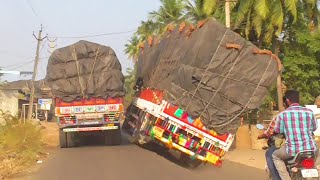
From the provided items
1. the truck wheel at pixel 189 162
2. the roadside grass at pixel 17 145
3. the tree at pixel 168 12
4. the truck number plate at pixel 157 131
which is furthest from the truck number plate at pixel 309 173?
the tree at pixel 168 12

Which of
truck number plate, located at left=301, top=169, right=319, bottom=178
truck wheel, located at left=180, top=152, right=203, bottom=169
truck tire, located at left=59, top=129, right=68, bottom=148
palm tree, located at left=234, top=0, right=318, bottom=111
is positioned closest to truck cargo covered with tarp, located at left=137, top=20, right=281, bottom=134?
truck wheel, located at left=180, top=152, right=203, bottom=169

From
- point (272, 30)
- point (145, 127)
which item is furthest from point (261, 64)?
point (272, 30)

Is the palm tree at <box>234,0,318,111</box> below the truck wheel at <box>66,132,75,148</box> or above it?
above

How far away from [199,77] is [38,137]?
713 cm

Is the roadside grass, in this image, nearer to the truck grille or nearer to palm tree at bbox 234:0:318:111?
the truck grille

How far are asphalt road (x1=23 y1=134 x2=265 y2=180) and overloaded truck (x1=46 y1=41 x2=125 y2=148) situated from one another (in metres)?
1.14

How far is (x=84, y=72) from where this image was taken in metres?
16.8

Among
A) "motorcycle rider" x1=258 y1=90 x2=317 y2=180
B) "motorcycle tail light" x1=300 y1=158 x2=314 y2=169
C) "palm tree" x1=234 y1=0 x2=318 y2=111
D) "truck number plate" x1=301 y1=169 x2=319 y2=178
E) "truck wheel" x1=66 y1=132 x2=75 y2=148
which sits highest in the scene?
"palm tree" x1=234 y1=0 x2=318 y2=111

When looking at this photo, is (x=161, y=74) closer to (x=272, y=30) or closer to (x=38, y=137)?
(x=38, y=137)

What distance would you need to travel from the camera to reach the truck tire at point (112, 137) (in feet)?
57.1

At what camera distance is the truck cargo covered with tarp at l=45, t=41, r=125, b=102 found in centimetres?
1631

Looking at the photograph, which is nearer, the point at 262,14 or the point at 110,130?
the point at 110,130

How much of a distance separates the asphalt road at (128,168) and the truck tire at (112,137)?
169 centimetres

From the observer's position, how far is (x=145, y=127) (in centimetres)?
1324
